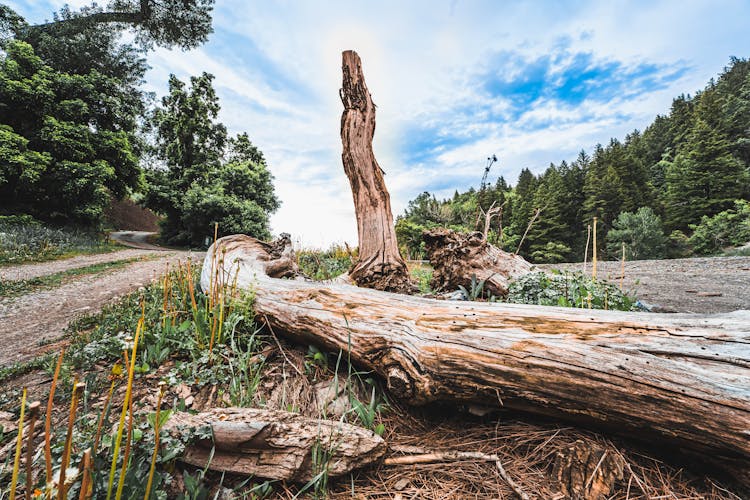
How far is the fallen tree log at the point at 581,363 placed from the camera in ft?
4.20

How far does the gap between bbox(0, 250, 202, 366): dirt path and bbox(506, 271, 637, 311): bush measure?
194 inches

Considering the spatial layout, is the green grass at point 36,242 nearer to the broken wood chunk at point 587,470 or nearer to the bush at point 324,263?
the bush at point 324,263

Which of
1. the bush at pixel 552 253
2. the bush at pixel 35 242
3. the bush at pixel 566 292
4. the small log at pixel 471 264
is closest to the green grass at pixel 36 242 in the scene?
the bush at pixel 35 242

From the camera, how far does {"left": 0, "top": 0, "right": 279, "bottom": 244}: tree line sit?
35.2 ft

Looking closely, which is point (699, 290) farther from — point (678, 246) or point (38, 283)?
point (678, 246)

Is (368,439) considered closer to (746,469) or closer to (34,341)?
(746,469)

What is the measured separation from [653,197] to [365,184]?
40.9 m

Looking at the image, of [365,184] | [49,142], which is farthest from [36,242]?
[365,184]

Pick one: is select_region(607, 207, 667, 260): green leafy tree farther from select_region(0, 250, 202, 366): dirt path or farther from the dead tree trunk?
select_region(0, 250, 202, 366): dirt path

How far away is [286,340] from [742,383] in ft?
9.21

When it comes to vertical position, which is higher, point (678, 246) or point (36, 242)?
point (678, 246)

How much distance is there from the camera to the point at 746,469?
1.23 m

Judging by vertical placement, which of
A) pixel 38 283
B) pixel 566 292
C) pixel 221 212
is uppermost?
pixel 221 212

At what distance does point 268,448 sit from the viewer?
4.40ft
